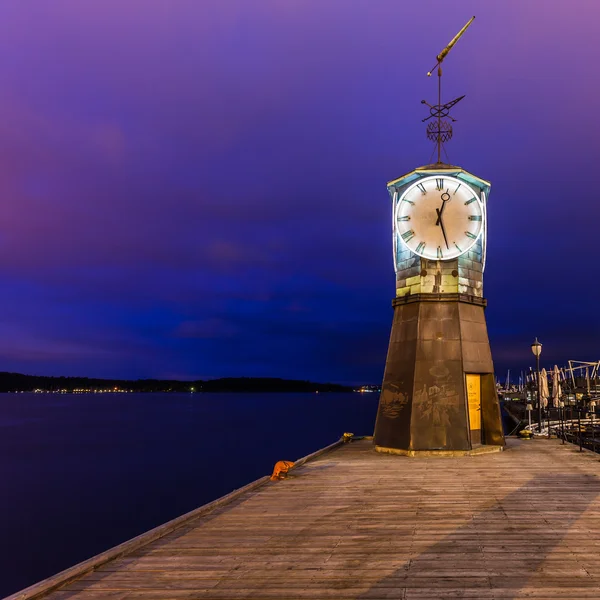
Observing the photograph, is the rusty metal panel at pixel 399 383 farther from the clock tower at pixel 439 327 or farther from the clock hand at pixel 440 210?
the clock hand at pixel 440 210

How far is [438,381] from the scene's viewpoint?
679 inches

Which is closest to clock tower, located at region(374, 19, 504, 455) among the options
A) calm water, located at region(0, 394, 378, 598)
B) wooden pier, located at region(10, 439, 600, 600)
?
Result: wooden pier, located at region(10, 439, 600, 600)

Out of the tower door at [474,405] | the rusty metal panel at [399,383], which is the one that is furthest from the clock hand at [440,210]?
the tower door at [474,405]

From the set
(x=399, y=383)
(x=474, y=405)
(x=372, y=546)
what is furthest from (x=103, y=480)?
(x=372, y=546)

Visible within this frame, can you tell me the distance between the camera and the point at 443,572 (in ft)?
21.4

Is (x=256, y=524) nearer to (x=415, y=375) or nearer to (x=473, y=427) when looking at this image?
(x=415, y=375)

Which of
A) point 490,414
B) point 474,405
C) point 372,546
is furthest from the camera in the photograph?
point 474,405

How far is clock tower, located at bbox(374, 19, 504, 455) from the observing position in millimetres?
17016

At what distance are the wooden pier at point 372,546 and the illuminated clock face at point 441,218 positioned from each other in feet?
27.8

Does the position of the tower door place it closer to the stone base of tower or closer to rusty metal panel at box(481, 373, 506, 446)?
the stone base of tower

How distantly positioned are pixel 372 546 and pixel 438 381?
33.8 ft

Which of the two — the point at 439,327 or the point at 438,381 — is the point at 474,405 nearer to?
the point at 438,381

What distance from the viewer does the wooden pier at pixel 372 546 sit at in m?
6.12

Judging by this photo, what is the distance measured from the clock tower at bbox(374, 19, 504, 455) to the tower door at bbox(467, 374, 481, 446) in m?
0.04
